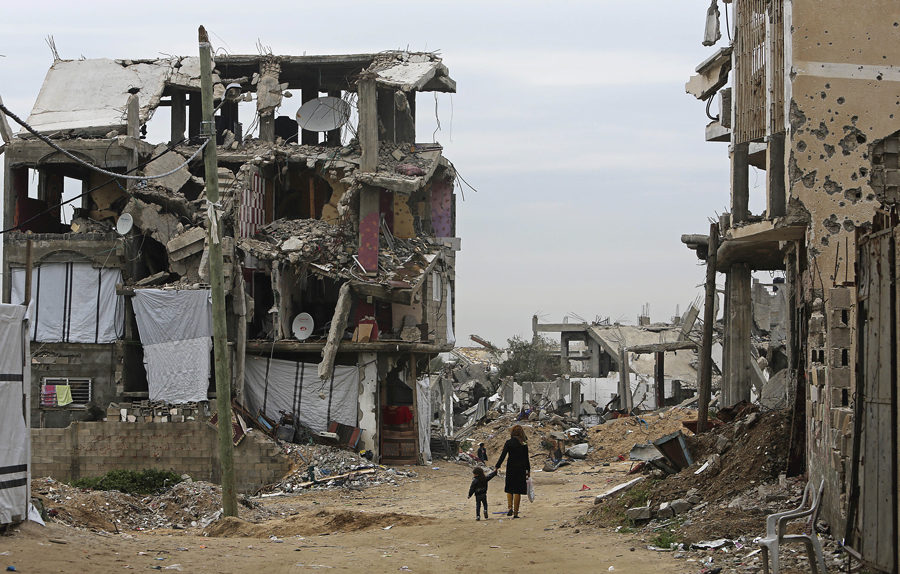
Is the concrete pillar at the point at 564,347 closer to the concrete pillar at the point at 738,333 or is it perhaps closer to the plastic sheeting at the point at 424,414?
the plastic sheeting at the point at 424,414

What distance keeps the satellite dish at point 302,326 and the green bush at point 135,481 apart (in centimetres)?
587

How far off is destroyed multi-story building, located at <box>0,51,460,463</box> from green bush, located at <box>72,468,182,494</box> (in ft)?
10.2

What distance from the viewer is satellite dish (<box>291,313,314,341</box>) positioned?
2602 centimetres

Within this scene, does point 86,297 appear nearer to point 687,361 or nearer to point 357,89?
point 357,89

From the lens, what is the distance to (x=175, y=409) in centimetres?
2406

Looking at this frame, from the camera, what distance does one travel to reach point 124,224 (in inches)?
993

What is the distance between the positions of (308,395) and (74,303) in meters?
6.79

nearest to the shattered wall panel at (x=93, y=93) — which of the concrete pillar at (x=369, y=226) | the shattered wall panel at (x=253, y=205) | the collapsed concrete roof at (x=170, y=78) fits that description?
the collapsed concrete roof at (x=170, y=78)

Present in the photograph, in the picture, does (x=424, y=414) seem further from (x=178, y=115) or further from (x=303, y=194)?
(x=178, y=115)

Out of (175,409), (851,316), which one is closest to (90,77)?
(175,409)

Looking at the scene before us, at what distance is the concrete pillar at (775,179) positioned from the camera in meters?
11.8

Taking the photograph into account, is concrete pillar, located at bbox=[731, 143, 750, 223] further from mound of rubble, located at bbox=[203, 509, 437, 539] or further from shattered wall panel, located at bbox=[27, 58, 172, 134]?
shattered wall panel, located at bbox=[27, 58, 172, 134]

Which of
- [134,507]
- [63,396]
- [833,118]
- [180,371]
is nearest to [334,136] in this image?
[180,371]

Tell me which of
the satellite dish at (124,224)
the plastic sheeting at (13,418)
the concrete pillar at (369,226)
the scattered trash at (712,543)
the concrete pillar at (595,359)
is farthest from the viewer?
the concrete pillar at (595,359)
